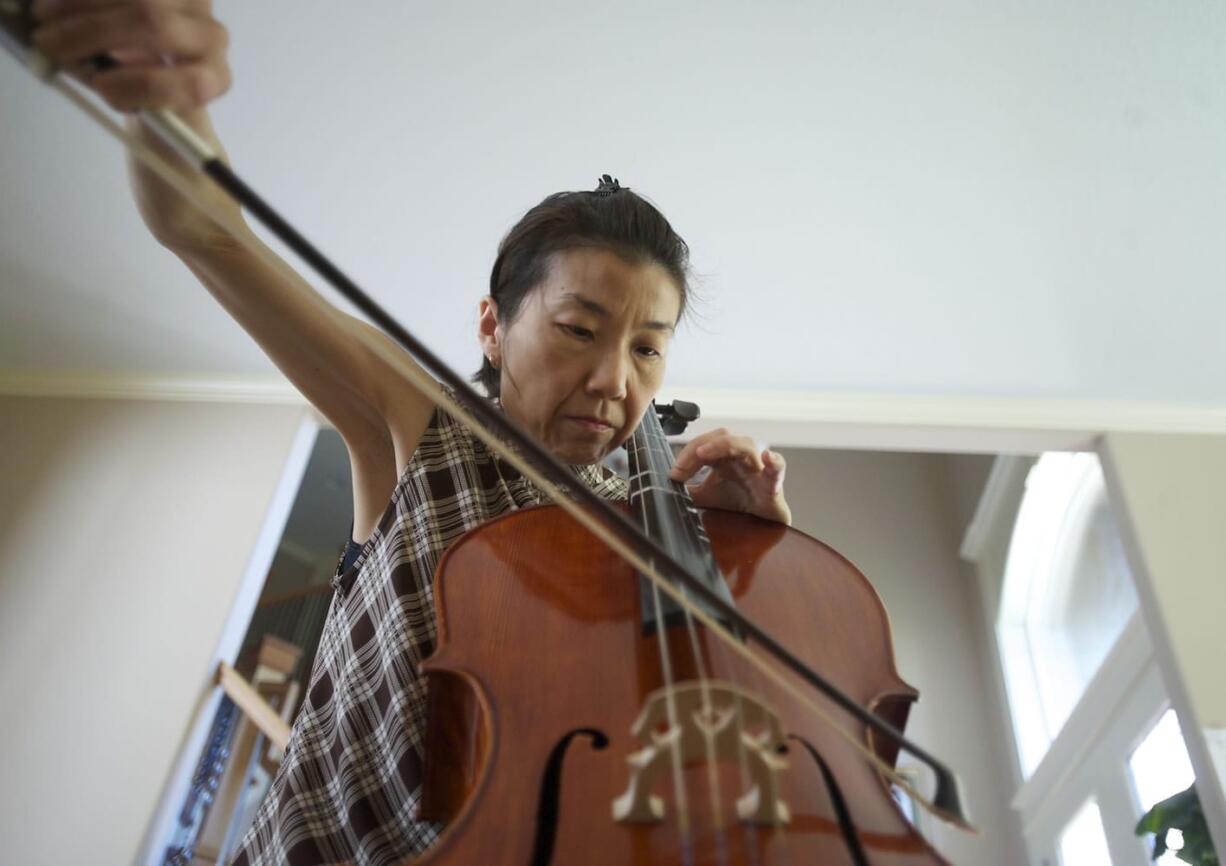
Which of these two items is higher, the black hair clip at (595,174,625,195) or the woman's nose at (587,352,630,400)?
the black hair clip at (595,174,625,195)

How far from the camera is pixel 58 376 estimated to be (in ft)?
8.40

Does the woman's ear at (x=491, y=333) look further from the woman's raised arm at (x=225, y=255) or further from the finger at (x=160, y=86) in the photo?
the finger at (x=160, y=86)

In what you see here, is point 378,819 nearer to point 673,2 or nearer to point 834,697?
point 834,697

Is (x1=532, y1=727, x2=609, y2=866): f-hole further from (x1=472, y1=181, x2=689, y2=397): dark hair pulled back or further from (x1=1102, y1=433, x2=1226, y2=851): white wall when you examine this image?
(x1=1102, y1=433, x2=1226, y2=851): white wall

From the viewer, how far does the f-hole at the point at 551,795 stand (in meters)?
0.36

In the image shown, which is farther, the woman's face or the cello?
the woman's face

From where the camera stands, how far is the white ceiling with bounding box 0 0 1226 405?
1.59m

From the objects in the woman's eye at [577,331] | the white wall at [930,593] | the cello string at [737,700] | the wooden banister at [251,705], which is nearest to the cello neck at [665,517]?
the cello string at [737,700]

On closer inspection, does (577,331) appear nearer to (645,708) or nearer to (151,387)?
(645,708)

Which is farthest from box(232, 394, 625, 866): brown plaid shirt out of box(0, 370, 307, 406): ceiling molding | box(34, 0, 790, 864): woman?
box(0, 370, 307, 406): ceiling molding

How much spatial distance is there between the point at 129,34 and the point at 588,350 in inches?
16.1

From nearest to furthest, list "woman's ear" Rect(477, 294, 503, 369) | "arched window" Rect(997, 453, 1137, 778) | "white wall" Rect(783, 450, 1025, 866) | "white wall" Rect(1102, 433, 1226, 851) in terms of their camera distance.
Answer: "woman's ear" Rect(477, 294, 503, 369), "white wall" Rect(1102, 433, 1226, 851), "arched window" Rect(997, 453, 1137, 778), "white wall" Rect(783, 450, 1025, 866)

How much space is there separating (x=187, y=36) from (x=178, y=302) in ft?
6.87

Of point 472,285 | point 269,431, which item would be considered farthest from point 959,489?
point 269,431
